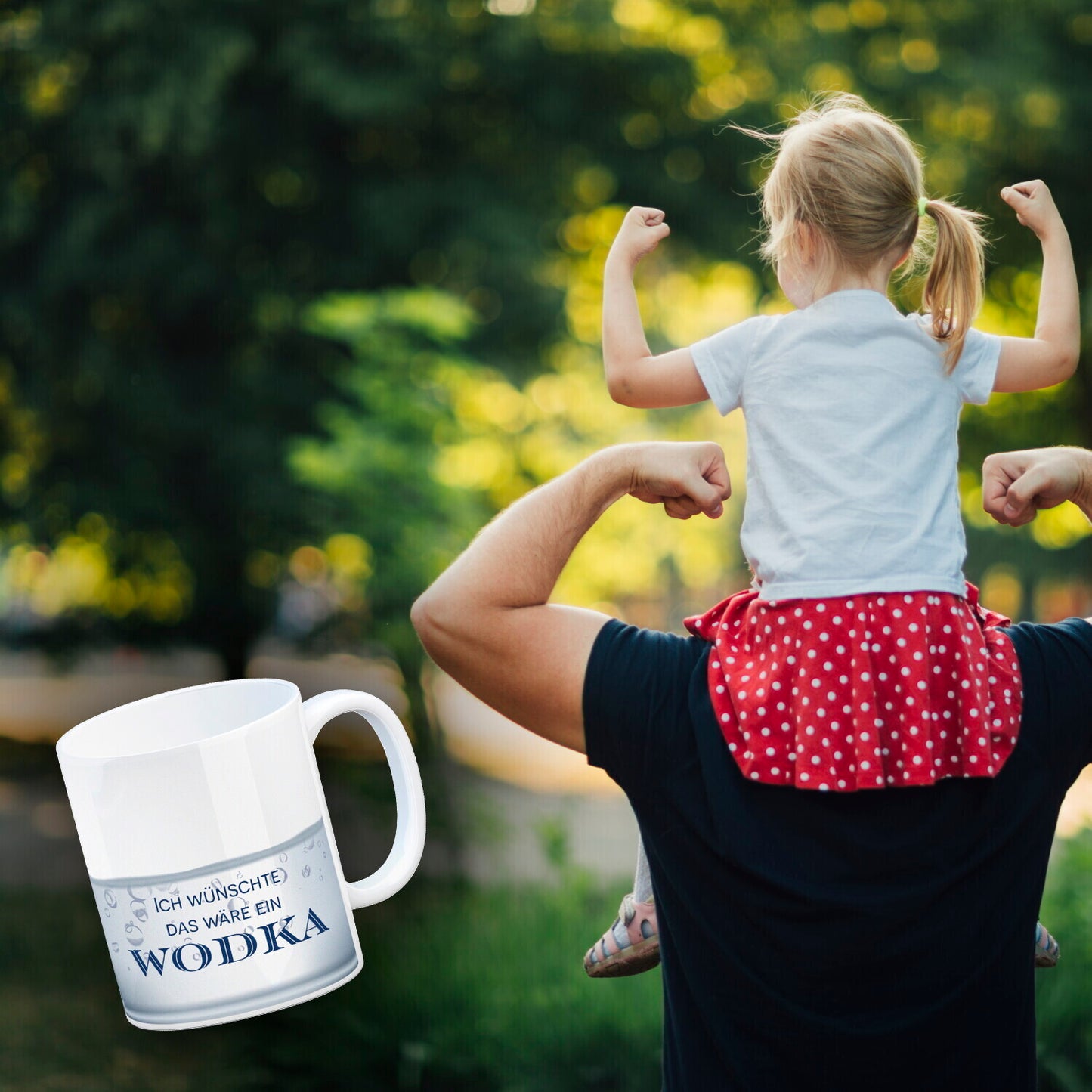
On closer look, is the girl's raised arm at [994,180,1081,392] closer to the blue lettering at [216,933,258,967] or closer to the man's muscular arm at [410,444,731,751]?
the man's muscular arm at [410,444,731,751]

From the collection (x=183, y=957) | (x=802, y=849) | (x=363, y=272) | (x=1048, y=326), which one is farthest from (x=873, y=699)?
(x=363, y=272)

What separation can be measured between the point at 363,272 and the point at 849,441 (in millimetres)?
5864

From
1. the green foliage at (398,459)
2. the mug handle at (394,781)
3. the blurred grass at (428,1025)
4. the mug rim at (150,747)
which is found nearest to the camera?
the mug rim at (150,747)

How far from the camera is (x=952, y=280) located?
1.41m

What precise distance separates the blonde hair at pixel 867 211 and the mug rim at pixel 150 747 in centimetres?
76

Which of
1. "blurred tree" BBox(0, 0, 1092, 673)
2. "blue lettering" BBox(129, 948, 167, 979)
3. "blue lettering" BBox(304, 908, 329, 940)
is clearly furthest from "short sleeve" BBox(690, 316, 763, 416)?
"blurred tree" BBox(0, 0, 1092, 673)

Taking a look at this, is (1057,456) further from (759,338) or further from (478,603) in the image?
(478,603)

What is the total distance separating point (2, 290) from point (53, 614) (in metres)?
2.45

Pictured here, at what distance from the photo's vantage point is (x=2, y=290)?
6773mm

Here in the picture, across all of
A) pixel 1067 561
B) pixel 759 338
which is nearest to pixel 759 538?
pixel 759 338

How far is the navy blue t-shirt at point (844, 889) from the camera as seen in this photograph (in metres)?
1.31

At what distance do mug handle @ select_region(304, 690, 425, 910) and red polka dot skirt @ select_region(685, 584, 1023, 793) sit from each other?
34 cm

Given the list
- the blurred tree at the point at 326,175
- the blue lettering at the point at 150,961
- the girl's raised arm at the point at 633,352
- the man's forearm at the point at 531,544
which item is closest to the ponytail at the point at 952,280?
the girl's raised arm at the point at 633,352

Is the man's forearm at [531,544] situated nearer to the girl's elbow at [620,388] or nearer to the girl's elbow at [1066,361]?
the girl's elbow at [620,388]
